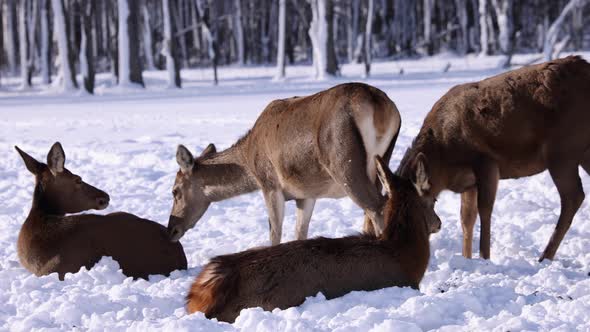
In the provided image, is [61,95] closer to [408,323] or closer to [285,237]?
[285,237]

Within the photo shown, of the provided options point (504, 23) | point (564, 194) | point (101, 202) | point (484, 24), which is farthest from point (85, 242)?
point (484, 24)

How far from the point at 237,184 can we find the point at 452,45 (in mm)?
53448

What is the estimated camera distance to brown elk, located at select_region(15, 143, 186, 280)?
24.8ft

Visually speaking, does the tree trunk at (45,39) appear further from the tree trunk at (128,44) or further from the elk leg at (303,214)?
the elk leg at (303,214)

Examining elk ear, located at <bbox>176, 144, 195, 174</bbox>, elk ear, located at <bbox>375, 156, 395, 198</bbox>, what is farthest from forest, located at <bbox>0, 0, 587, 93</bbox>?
elk ear, located at <bbox>375, 156, 395, 198</bbox>

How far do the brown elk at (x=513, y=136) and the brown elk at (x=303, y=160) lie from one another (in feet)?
1.49

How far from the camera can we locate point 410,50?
53812 millimetres

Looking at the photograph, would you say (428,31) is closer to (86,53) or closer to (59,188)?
(86,53)

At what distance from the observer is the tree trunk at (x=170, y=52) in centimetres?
3491

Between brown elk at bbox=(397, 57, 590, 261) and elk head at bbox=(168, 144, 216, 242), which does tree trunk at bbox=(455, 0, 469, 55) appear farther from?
brown elk at bbox=(397, 57, 590, 261)

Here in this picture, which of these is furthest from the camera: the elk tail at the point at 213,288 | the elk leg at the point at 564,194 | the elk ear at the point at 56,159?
the elk leg at the point at 564,194

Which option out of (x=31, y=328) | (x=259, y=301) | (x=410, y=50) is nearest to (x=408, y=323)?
(x=259, y=301)

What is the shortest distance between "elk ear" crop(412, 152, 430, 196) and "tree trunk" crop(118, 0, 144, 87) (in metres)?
28.6

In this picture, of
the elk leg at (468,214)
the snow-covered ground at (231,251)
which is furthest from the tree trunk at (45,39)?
the elk leg at (468,214)
